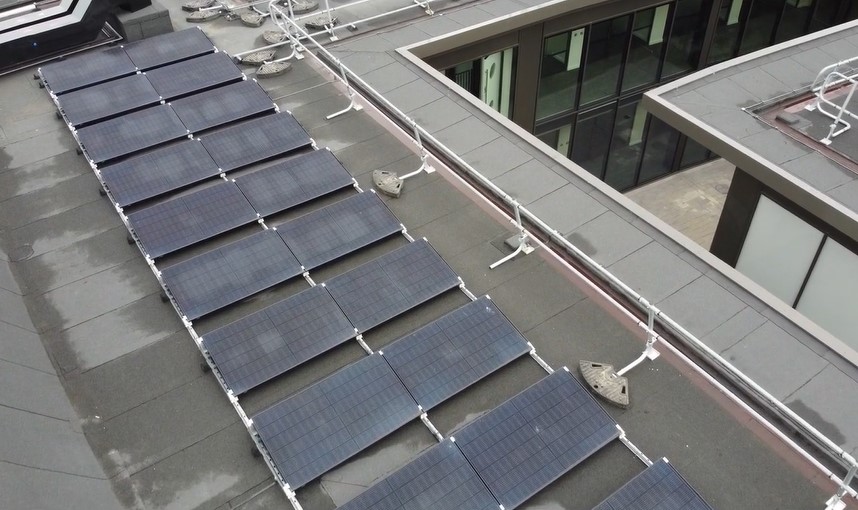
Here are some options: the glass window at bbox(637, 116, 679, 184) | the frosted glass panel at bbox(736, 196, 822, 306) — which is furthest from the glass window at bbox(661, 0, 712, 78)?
the frosted glass panel at bbox(736, 196, 822, 306)

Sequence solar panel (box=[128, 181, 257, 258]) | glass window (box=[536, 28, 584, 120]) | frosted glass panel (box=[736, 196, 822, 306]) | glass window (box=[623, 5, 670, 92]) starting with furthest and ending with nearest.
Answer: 1. glass window (box=[623, 5, 670, 92])
2. glass window (box=[536, 28, 584, 120])
3. frosted glass panel (box=[736, 196, 822, 306])
4. solar panel (box=[128, 181, 257, 258])

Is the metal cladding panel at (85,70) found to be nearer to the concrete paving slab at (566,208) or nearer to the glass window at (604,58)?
the concrete paving slab at (566,208)

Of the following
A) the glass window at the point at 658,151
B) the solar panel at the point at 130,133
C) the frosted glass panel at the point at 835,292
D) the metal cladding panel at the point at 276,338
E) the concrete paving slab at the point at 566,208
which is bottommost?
the glass window at the point at 658,151

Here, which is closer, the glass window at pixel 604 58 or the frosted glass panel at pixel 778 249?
the frosted glass panel at pixel 778 249

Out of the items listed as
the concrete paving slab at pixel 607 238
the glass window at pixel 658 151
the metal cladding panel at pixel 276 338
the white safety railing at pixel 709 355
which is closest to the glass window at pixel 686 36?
the glass window at pixel 658 151

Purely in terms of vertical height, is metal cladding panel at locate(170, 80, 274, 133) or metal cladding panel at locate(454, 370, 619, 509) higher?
metal cladding panel at locate(170, 80, 274, 133)

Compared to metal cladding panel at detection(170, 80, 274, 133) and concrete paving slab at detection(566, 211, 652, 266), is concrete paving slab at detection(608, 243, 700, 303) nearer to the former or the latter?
concrete paving slab at detection(566, 211, 652, 266)

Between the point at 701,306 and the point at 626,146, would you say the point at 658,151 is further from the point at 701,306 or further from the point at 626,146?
the point at 701,306

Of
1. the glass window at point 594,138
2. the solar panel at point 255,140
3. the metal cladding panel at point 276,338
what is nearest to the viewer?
the metal cladding panel at point 276,338
